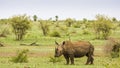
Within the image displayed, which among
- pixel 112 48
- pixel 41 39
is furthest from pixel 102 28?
pixel 112 48

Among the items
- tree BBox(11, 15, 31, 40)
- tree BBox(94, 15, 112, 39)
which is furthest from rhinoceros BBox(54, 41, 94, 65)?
tree BBox(94, 15, 112, 39)

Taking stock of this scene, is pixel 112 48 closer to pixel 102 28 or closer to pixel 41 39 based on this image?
pixel 41 39

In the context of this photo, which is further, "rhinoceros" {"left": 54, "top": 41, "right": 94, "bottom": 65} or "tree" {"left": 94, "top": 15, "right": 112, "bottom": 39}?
"tree" {"left": 94, "top": 15, "right": 112, "bottom": 39}

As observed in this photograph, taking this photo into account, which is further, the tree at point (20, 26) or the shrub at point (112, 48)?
the tree at point (20, 26)

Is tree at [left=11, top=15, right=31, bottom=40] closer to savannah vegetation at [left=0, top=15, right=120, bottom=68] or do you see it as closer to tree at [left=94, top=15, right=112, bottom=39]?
savannah vegetation at [left=0, top=15, right=120, bottom=68]

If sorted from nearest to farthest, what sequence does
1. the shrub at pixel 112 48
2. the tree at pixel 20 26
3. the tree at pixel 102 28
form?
the shrub at pixel 112 48 < the tree at pixel 20 26 < the tree at pixel 102 28

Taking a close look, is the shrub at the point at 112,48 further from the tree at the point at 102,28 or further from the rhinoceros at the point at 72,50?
the tree at the point at 102,28

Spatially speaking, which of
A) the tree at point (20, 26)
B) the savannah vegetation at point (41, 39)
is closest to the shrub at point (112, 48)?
the savannah vegetation at point (41, 39)

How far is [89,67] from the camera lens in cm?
2120

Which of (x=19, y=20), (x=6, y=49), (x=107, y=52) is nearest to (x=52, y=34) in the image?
(x=19, y=20)

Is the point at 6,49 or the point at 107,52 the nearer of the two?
the point at 107,52

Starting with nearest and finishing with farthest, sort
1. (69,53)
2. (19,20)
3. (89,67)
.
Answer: (89,67) < (69,53) < (19,20)

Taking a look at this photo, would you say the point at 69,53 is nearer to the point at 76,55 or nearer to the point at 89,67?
the point at 76,55

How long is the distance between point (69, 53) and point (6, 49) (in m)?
11.8
